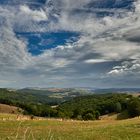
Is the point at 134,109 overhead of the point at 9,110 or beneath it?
beneath

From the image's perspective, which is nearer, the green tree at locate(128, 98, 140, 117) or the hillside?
the green tree at locate(128, 98, 140, 117)

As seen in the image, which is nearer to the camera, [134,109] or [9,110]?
[134,109]

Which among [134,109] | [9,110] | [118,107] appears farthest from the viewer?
[9,110]

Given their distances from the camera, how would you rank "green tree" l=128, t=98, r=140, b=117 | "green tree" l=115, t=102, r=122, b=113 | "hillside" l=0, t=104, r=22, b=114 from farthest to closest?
"hillside" l=0, t=104, r=22, b=114 < "green tree" l=115, t=102, r=122, b=113 < "green tree" l=128, t=98, r=140, b=117

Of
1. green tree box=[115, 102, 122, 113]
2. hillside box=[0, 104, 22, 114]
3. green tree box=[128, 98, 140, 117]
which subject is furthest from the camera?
hillside box=[0, 104, 22, 114]

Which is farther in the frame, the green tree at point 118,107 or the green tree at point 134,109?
the green tree at point 118,107

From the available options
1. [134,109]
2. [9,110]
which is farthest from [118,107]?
[9,110]

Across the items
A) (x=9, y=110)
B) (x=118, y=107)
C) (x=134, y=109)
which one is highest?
(x=118, y=107)

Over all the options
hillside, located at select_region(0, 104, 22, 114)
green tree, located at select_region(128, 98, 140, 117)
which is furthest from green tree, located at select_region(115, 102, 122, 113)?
hillside, located at select_region(0, 104, 22, 114)

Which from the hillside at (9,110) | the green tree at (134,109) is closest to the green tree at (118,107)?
the green tree at (134,109)

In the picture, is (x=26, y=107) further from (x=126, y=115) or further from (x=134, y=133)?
(x=134, y=133)

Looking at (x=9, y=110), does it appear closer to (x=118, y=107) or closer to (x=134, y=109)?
(x=118, y=107)

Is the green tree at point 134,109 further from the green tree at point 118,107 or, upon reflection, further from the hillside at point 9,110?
the hillside at point 9,110

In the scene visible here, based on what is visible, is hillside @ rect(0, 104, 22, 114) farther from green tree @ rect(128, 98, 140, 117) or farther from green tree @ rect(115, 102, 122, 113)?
green tree @ rect(128, 98, 140, 117)
